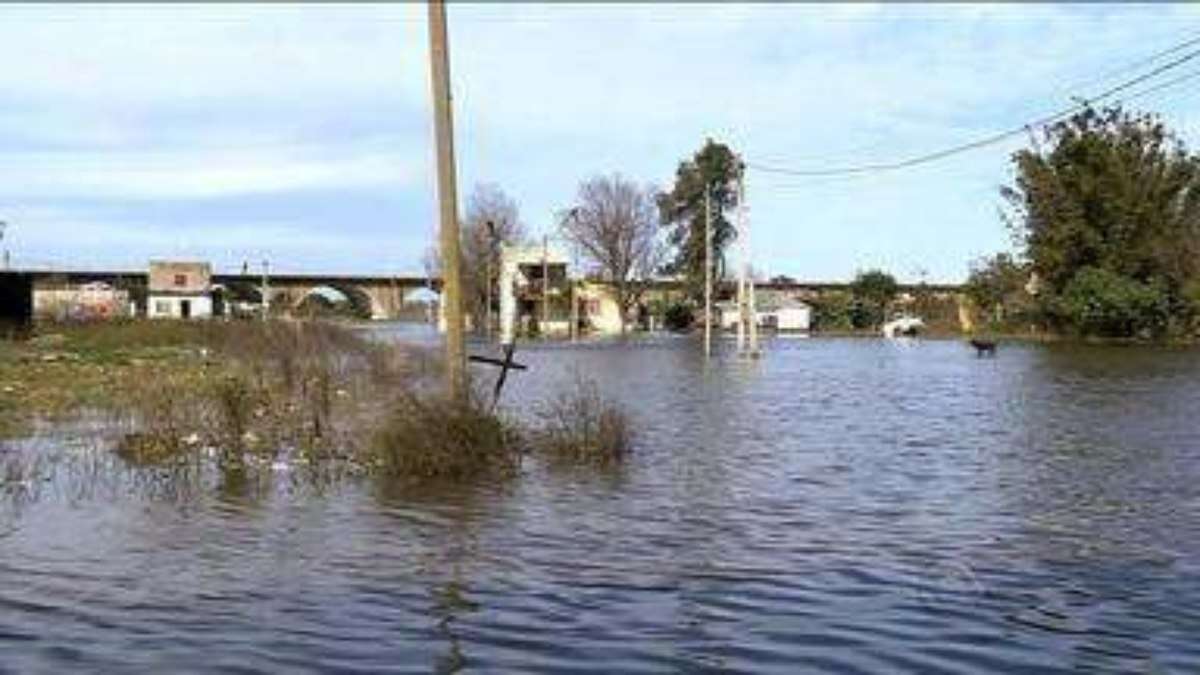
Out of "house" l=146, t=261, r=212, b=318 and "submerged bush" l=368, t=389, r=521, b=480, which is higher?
"house" l=146, t=261, r=212, b=318

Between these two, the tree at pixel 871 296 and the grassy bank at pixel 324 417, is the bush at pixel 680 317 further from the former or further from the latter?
the grassy bank at pixel 324 417

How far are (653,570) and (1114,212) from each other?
95.2 m

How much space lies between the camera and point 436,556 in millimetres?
14172

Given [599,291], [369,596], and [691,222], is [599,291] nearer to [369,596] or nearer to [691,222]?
[691,222]

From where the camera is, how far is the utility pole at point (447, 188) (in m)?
21.0

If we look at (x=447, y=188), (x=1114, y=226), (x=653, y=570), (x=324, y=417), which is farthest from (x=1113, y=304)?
(x=653, y=570)

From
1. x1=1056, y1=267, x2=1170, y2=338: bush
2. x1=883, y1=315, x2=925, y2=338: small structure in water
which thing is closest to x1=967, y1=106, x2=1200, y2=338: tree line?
x1=1056, y1=267, x2=1170, y2=338: bush

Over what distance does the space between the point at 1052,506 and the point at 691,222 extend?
137 m

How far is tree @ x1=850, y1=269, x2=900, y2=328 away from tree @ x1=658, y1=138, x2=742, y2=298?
18521 millimetres

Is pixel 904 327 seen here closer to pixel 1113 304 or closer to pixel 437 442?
pixel 1113 304

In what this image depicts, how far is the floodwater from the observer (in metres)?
10.2

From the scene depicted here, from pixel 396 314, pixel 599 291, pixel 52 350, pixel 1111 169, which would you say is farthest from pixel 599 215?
pixel 52 350

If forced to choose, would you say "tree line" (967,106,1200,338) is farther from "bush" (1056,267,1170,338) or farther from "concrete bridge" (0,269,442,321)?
"concrete bridge" (0,269,442,321)

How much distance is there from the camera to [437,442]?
20188mm
